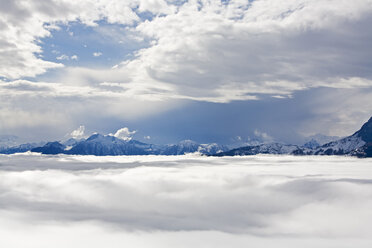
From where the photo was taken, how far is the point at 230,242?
118 metres

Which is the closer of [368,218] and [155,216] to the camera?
[368,218]

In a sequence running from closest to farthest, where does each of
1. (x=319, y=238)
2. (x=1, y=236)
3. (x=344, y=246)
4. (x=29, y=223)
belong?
(x=344, y=246) < (x=1, y=236) < (x=319, y=238) < (x=29, y=223)

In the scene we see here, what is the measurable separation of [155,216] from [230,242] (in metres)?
66.1

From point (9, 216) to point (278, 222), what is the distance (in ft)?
442

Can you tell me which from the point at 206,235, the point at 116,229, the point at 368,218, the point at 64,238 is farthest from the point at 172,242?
the point at 368,218

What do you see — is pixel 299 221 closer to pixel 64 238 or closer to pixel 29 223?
pixel 64 238

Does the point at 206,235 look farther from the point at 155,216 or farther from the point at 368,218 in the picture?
the point at 368,218

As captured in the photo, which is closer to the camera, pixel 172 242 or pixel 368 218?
pixel 172 242

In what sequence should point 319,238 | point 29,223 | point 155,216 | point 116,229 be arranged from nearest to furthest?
1. point 319,238
2. point 116,229
3. point 29,223
4. point 155,216

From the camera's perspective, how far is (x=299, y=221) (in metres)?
151

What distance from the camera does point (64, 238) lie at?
12319 cm

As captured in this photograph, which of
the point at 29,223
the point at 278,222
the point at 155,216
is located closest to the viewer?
the point at 29,223

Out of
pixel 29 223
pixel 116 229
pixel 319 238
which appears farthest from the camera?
pixel 29 223

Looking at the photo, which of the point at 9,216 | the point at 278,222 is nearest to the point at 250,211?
the point at 278,222
